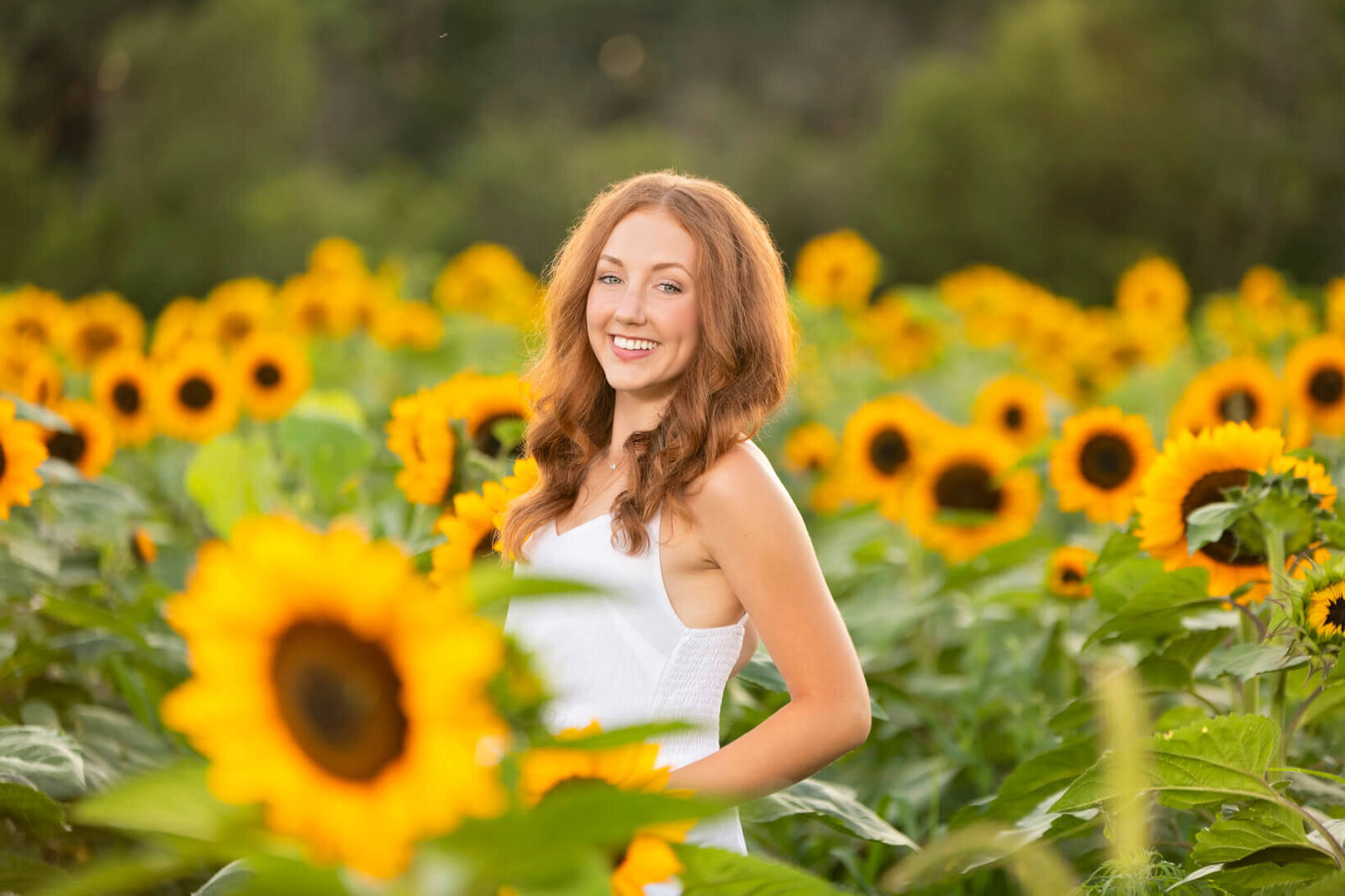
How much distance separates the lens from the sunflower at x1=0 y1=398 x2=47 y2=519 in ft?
7.25

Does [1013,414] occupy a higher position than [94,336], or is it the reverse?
[94,336]

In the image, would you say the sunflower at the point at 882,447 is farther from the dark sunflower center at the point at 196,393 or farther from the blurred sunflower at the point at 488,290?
the blurred sunflower at the point at 488,290

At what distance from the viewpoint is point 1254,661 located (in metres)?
1.67

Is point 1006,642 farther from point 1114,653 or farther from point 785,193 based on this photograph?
point 785,193

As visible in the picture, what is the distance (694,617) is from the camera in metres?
1.68

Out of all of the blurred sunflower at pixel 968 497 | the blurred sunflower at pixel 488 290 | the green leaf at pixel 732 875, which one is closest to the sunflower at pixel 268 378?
the blurred sunflower at pixel 968 497

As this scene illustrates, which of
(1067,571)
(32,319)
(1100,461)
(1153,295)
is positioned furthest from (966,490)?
(1153,295)

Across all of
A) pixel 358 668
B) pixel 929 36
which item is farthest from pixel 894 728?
pixel 929 36

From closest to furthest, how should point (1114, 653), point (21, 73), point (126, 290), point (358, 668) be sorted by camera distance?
point (358, 668) → point (1114, 653) → point (126, 290) → point (21, 73)

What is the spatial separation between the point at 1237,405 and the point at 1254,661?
59.8 inches

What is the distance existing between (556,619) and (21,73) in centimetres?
992

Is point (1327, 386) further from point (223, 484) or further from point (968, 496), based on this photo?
point (223, 484)

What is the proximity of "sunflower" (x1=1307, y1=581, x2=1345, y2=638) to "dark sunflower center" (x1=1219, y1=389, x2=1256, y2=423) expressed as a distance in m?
1.50

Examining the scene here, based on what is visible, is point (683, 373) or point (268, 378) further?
point (268, 378)
